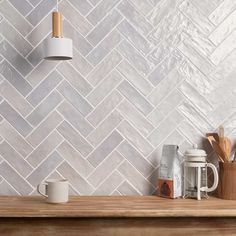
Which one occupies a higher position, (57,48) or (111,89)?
(57,48)

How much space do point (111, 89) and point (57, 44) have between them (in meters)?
0.29

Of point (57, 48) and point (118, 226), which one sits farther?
point (57, 48)

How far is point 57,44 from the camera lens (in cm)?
142

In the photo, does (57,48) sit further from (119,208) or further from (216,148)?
(216,148)

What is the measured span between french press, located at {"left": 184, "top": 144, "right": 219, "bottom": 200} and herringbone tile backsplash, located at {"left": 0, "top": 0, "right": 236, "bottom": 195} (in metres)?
0.11

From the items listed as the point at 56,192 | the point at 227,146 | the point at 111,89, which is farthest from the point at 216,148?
the point at 56,192

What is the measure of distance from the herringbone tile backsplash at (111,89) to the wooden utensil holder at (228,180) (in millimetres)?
119

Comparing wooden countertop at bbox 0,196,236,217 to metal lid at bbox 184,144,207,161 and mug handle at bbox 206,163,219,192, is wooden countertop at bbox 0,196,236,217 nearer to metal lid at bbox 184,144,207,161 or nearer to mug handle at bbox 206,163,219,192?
mug handle at bbox 206,163,219,192

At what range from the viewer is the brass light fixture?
1418 millimetres

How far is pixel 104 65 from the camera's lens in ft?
5.14

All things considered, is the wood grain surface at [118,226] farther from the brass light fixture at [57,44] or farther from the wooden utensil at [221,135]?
the brass light fixture at [57,44]

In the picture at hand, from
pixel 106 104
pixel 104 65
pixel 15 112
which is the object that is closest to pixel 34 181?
pixel 15 112

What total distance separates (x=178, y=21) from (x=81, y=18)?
395mm

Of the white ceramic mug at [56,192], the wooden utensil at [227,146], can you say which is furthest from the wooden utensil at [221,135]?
the white ceramic mug at [56,192]
